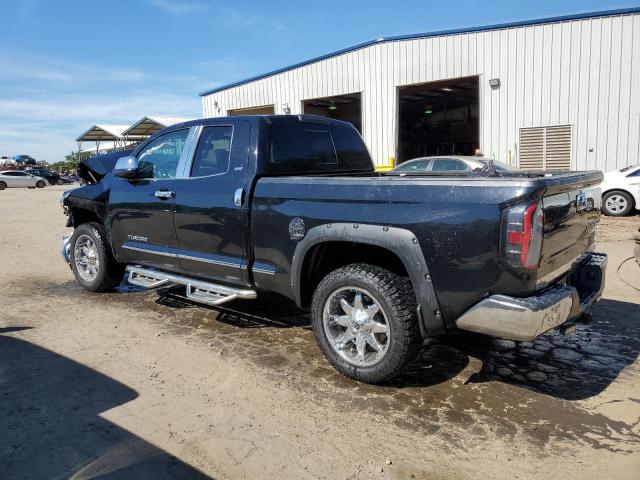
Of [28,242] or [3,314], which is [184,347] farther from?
[28,242]

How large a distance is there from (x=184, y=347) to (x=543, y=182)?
10.4 feet

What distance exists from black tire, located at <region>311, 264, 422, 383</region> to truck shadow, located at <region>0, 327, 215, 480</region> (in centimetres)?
141

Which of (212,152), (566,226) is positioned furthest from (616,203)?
(212,152)

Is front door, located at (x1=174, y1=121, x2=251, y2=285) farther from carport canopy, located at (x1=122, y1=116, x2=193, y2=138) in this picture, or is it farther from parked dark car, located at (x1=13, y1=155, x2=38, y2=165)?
parked dark car, located at (x1=13, y1=155, x2=38, y2=165)

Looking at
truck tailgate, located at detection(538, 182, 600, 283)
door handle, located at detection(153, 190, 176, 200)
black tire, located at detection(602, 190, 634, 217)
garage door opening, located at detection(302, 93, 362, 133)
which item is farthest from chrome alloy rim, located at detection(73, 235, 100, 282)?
garage door opening, located at detection(302, 93, 362, 133)

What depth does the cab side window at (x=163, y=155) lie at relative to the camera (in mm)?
5219

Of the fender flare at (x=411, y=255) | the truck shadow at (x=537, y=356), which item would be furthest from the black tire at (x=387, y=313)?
the truck shadow at (x=537, y=356)

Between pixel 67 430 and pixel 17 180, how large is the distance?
1609 inches

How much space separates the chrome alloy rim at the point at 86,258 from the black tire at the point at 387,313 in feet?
12.0

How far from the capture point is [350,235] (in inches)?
144

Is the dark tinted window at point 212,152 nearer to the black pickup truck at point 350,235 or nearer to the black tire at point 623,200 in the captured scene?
the black pickup truck at point 350,235

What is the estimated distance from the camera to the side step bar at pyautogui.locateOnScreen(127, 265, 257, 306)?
4.52 m

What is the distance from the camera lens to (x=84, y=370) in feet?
13.3

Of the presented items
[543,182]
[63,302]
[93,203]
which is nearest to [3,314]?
[63,302]
